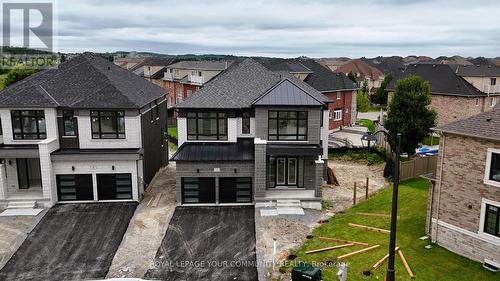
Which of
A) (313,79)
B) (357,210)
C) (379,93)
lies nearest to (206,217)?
(357,210)

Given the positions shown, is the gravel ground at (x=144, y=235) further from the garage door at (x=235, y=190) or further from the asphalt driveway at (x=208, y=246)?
the garage door at (x=235, y=190)

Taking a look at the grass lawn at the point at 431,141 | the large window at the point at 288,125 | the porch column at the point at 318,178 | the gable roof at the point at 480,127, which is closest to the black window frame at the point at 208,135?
the large window at the point at 288,125

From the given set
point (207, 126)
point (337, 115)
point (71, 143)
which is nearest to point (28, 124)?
point (71, 143)

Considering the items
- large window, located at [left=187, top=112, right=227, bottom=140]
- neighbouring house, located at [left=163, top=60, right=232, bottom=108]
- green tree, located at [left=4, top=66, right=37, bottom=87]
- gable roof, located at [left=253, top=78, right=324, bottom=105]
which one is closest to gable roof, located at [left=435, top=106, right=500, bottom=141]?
gable roof, located at [left=253, top=78, right=324, bottom=105]

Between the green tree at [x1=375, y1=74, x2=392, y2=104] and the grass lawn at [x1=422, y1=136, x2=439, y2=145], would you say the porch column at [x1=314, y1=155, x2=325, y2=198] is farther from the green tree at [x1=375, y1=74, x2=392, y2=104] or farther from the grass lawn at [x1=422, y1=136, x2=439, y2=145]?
the green tree at [x1=375, y1=74, x2=392, y2=104]

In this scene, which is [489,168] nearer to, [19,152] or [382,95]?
[19,152]

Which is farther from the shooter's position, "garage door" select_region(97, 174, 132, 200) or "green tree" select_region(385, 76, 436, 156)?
"green tree" select_region(385, 76, 436, 156)

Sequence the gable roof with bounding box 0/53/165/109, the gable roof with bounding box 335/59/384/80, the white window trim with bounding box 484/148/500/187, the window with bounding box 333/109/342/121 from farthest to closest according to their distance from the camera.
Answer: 1. the gable roof with bounding box 335/59/384/80
2. the window with bounding box 333/109/342/121
3. the gable roof with bounding box 0/53/165/109
4. the white window trim with bounding box 484/148/500/187
